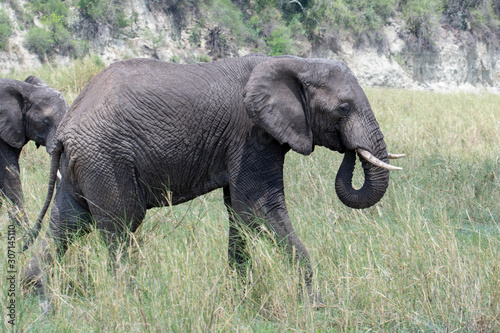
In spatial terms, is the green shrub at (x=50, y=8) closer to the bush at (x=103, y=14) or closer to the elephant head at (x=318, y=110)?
the bush at (x=103, y=14)

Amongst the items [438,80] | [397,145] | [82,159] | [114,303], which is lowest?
[438,80]

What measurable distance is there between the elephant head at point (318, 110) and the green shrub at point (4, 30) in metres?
19.7

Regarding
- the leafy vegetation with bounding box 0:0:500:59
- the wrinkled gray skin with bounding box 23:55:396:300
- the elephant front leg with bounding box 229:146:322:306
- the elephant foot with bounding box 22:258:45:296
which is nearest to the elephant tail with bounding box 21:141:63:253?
the wrinkled gray skin with bounding box 23:55:396:300

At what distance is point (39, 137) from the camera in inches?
248

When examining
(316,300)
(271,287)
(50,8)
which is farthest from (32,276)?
(50,8)

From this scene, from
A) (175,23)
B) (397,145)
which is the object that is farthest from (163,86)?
(175,23)

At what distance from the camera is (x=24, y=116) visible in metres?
6.23

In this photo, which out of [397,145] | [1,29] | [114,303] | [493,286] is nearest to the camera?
[114,303]

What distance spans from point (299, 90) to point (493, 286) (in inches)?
67.8

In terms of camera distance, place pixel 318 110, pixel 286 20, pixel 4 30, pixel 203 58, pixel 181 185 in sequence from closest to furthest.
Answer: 1. pixel 318 110
2. pixel 181 185
3. pixel 4 30
4. pixel 203 58
5. pixel 286 20

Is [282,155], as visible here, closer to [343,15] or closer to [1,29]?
[1,29]

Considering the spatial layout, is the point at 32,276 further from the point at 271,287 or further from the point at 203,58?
the point at 203,58

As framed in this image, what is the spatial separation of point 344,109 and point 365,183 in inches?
21.0

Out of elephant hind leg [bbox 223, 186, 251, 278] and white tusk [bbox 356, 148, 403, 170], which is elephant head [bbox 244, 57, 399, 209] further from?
elephant hind leg [bbox 223, 186, 251, 278]
